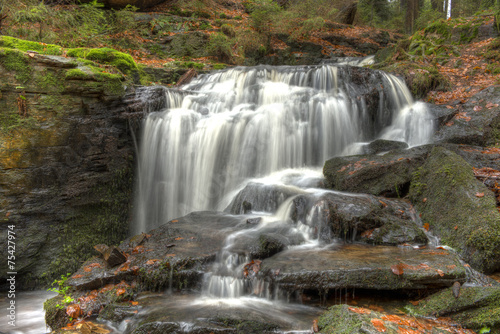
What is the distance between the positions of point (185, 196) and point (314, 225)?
3714 mm

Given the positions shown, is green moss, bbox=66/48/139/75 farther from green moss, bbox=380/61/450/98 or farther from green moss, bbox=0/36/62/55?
green moss, bbox=380/61/450/98

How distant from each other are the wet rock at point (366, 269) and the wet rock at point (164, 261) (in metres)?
0.98

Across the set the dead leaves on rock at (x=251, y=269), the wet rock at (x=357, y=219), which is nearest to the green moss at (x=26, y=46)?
the dead leaves on rock at (x=251, y=269)

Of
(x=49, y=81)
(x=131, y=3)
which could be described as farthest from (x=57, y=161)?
(x=131, y=3)

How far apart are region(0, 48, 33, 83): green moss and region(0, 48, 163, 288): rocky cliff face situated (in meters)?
0.01

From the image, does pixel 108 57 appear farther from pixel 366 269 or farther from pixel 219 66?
pixel 366 269

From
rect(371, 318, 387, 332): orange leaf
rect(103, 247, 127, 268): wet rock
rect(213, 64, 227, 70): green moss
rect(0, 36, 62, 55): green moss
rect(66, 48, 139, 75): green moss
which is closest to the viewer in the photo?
rect(371, 318, 387, 332): orange leaf

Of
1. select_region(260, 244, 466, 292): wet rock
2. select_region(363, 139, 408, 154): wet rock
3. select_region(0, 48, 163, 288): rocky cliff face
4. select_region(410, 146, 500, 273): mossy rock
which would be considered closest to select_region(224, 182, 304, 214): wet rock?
select_region(260, 244, 466, 292): wet rock

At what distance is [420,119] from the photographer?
8359 mm

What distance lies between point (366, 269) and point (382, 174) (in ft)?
10.0

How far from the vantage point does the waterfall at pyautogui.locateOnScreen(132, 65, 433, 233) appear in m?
7.55

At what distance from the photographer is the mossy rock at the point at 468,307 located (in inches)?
111

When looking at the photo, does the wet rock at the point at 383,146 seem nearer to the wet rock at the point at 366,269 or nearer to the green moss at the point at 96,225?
the wet rock at the point at 366,269

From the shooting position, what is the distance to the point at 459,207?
4.58 metres
